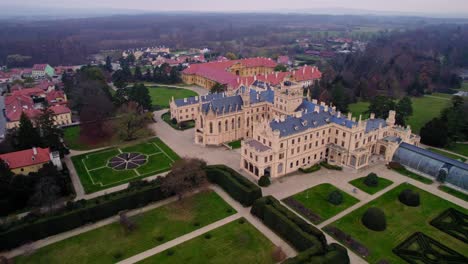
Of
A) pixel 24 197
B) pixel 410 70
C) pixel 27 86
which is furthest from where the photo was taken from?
pixel 410 70

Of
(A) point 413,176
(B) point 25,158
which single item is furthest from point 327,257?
(B) point 25,158

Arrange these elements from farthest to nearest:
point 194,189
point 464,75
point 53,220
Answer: point 464,75 → point 194,189 → point 53,220

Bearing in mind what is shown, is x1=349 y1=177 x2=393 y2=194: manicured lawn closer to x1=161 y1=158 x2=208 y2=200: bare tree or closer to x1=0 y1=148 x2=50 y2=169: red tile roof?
x1=161 y1=158 x2=208 y2=200: bare tree

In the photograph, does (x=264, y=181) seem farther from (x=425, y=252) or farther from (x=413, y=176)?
(x=413, y=176)

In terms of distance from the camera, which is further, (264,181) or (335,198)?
(264,181)

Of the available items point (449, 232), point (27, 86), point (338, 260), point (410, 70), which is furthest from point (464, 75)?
point (27, 86)

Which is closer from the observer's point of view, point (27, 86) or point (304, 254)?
point (304, 254)

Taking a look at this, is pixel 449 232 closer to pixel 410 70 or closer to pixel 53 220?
pixel 53 220
